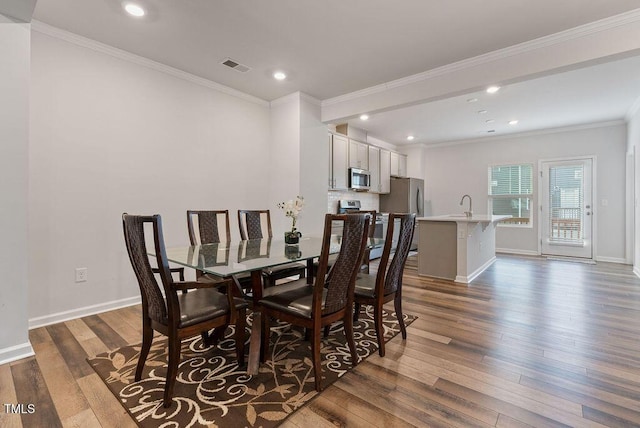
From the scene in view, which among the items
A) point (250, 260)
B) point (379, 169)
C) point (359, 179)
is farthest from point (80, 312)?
point (379, 169)

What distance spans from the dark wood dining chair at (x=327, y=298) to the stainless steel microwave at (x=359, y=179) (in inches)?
149

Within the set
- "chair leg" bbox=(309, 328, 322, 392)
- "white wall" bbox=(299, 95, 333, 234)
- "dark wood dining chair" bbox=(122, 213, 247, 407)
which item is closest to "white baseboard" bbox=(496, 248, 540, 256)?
"white wall" bbox=(299, 95, 333, 234)

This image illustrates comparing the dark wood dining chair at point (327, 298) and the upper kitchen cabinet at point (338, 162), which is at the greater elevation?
the upper kitchen cabinet at point (338, 162)

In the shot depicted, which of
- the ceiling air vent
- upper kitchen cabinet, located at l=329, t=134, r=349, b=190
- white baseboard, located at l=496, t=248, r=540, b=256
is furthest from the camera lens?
white baseboard, located at l=496, t=248, r=540, b=256

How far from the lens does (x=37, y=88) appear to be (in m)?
2.62

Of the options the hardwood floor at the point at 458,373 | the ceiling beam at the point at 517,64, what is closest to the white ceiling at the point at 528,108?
the ceiling beam at the point at 517,64

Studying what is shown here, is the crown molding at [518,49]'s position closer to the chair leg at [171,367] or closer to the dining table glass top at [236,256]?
the dining table glass top at [236,256]

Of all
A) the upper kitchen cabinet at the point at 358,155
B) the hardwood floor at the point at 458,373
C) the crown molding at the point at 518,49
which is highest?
the crown molding at the point at 518,49

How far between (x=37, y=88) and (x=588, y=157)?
8259 millimetres

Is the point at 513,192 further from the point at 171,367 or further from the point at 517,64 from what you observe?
the point at 171,367

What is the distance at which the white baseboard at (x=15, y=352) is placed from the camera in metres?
2.04

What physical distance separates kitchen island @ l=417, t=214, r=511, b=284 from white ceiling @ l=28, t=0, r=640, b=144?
73.9 inches

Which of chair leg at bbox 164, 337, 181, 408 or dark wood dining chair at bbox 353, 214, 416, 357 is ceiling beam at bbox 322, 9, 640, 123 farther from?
chair leg at bbox 164, 337, 181, 408

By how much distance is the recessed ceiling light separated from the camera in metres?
2.38
